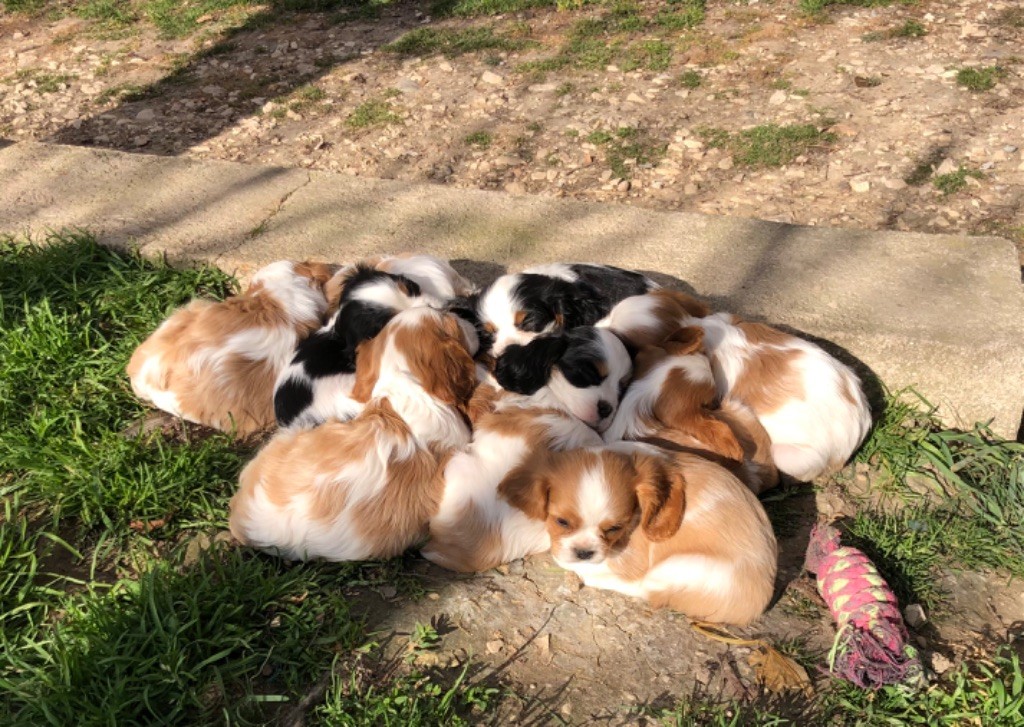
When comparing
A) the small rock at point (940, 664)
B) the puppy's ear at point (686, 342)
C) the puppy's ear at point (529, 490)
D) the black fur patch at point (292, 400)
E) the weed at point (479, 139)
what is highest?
the black fur patch at point (292, 400)

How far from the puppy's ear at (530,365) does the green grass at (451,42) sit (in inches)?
197

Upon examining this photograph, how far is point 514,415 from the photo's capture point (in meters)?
3.18

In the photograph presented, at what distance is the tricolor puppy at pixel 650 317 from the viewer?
3.50 metres

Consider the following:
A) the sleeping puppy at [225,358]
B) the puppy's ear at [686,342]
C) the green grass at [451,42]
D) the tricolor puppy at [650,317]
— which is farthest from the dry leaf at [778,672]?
the green grass at [451,42]

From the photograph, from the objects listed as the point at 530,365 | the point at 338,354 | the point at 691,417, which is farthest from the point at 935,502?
the point at 338,354

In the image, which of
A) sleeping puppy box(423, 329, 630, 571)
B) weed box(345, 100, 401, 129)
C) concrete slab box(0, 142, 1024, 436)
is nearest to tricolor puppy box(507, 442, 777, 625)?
sleeping puppy box(423, 329, 630, 571)

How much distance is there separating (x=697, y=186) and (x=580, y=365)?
2.76 m

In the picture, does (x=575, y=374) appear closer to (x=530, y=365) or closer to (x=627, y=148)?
(x=530, y=365)

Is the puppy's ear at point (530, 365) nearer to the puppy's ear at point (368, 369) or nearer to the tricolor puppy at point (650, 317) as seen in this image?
the tricolor puppy at point (650, 317)

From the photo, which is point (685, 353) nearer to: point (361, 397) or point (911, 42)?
point (361, 397)

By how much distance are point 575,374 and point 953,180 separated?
3.50m

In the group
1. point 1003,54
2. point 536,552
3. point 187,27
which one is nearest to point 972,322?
point 536,552

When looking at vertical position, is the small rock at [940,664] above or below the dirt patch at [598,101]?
below

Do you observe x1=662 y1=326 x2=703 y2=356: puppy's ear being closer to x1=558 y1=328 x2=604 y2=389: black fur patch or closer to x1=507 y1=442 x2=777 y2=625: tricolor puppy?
x1=558 y1=328 x2=604 y2=389: black fur patch
